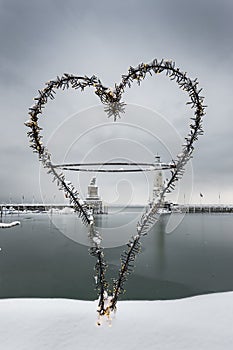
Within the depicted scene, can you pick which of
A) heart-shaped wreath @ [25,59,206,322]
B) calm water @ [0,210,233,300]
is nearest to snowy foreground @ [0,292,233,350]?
heart-shaped wreath @ [25,59,206,322]

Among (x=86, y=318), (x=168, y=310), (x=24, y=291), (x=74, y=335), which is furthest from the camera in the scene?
(x=24, y=291)

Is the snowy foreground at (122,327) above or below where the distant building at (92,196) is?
below

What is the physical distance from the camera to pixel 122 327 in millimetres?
3227

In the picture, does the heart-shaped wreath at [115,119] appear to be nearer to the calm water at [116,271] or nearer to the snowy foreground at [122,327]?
the snowy foreground at [122,327]

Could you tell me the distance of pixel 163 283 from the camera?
11695 millimetres

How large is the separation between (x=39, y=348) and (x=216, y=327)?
2.07 m

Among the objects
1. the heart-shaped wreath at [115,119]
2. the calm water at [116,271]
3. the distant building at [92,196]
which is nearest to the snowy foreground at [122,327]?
the heart-shaped wreath at [115,119]

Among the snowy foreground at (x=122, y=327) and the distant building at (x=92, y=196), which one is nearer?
the snowy foreground at (x=122, y=327)

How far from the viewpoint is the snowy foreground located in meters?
2.93

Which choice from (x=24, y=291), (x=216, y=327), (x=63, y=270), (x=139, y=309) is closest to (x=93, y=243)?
(x=139, y=309)

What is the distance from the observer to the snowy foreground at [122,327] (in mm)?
2930

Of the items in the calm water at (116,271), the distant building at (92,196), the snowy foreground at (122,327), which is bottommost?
the calm water at (116,271)

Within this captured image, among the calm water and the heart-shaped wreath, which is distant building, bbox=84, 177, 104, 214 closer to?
the heart-shaped wreath

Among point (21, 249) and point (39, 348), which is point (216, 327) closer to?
point (39, 348)
